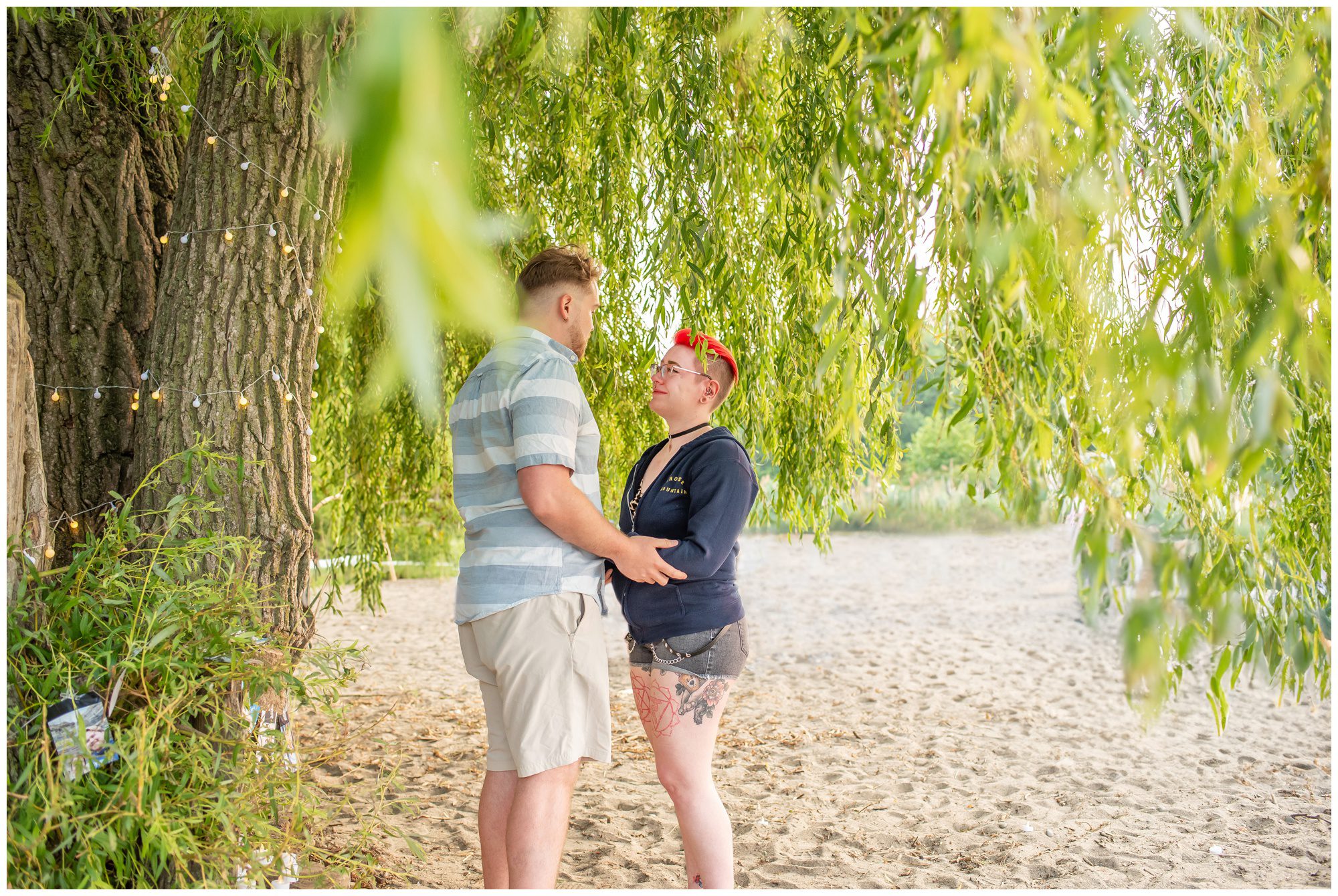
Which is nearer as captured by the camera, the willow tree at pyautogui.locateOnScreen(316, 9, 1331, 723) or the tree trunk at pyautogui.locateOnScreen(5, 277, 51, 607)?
the willow tree at pyautogui.locateOnScreen(316, 9, 1331, 723)

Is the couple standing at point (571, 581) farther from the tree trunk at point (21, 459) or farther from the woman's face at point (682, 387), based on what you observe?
the tree trunk at point (21, 459)

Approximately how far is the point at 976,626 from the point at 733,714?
3221mm

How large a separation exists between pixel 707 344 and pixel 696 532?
0.44 metres

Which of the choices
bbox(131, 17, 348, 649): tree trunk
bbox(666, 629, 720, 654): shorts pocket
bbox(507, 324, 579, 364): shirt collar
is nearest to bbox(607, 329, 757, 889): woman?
bbox(666, 629, 720, 654): shorts pocket

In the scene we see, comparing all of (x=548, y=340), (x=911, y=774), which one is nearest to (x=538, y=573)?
(x=548, y=340)

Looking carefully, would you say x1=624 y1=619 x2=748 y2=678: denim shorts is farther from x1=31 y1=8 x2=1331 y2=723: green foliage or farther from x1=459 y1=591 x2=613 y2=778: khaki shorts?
x1=31 y1=8 x2=1331 y2=723: green foliage

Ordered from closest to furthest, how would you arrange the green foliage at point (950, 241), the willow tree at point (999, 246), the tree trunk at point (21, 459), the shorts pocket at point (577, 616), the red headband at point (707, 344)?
the green foliage at point (950, 241)
the willow tree at point (999, 246)
the tree trunk at point (21, 459)
the shorts pocket at point (577, 616)
the red headband at point (707, 344)

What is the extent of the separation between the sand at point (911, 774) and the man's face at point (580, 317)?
0.85 metres

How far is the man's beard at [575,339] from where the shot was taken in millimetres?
1903

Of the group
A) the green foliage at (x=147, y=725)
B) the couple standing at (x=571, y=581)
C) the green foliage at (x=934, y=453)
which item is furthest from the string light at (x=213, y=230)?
the green foliage at (x=934, y=453)

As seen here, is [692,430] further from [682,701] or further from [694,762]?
[694,762]

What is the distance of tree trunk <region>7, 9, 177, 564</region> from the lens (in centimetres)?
222

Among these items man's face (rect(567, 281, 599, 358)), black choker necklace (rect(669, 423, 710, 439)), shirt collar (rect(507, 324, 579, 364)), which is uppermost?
man's face (rect(567, 281, 599, 358))

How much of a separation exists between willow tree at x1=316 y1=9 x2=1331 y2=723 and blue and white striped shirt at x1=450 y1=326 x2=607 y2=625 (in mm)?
272
